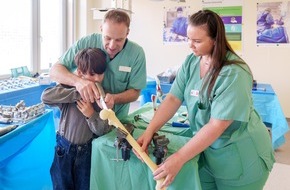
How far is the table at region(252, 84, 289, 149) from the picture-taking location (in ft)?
9.08

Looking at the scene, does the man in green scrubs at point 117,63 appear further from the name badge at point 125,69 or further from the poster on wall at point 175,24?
the poster on wall at point 175,24

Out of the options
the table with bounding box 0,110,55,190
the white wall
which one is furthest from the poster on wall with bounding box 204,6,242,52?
the table with bounding box 0,110,55,190

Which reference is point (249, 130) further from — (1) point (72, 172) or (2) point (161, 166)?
(1) point (72, 172)

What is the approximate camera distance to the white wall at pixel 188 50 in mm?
4039

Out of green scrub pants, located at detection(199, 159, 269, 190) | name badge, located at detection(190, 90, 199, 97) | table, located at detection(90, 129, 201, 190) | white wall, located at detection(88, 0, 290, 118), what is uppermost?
white wall, located at detection(88, 0, 290, 118)

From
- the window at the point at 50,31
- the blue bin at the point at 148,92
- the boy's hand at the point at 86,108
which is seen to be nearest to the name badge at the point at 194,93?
the boy's hand at the point at 86,108

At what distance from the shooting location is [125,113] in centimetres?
157

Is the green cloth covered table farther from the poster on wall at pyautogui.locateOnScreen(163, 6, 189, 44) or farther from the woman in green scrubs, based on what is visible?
the poster on wall at pyautogui.locateOnScreen(163, 6, 189, 44)

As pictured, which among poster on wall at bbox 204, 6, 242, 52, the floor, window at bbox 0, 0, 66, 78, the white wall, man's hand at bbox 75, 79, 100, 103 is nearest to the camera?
man's hand at bbox 75, 79, 100, 103

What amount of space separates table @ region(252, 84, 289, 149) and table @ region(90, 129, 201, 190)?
1995mm

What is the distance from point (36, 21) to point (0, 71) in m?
0.83

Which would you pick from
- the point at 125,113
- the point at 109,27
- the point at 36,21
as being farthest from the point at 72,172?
the point at 36,21

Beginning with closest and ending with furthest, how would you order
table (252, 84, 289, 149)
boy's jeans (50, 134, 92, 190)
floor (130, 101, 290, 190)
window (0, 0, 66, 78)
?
boy's jeans (50, 134, 92, 190) < floor (130, 101, 290, 190) < table (252, 84, 289, 149) < window (0, 0, 66, 78)

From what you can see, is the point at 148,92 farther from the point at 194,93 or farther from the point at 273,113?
the point at 194,93
